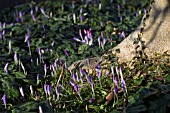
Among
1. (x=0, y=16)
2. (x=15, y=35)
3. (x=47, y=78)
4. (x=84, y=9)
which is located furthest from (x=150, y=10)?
(x=0, y=16)

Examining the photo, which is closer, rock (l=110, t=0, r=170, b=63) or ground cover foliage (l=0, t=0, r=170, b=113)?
ground cover foliage (l=0, t=0, r=170, b=113)

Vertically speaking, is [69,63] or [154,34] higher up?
[154,34]

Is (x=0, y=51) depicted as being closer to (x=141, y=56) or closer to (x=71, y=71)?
(x=71, y=71)

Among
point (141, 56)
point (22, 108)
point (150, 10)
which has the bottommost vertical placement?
point (22, 108)

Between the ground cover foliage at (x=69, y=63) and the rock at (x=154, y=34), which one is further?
the rock at (x=154, y=34)

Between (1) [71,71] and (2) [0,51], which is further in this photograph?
(2) [0,51]

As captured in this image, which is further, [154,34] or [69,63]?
[69,63]

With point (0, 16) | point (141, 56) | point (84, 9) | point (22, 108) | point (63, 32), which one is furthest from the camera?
point (0, 16)

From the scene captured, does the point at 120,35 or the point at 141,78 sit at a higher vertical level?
the point at 120,35
